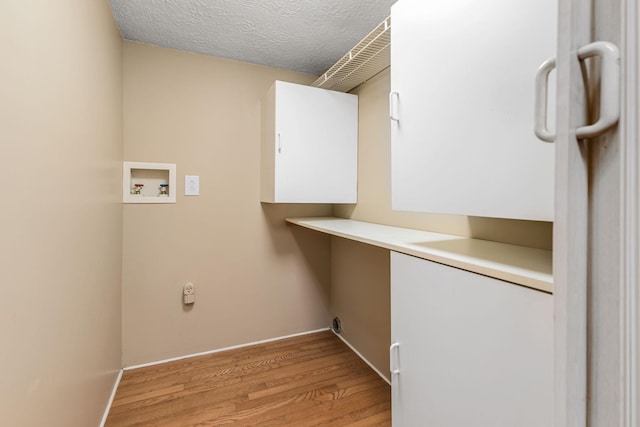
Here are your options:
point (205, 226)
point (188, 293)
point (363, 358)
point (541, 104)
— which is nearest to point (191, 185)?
point (205, 226)

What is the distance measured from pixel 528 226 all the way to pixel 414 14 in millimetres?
871

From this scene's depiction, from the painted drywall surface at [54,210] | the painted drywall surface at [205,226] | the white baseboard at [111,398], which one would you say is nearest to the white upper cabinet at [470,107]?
the painted drywall surface at [54,210]

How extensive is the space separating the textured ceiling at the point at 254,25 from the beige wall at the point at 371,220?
37cm

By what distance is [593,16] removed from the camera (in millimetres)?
389

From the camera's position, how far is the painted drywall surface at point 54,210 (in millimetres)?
690

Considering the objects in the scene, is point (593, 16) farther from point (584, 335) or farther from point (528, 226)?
point (528, 226)

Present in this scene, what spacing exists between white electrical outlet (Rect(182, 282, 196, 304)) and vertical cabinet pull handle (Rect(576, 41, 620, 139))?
2212mm

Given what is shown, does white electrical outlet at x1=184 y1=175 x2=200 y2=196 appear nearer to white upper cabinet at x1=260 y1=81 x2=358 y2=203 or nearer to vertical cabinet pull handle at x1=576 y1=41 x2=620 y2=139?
white upper cabinet at x1=260 y1=81 x2=358 y2=203

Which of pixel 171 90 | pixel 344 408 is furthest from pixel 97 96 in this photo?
pixel 344 408

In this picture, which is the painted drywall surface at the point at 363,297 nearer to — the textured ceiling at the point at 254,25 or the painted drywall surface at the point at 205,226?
the painted drywall surface at the point at 205,226

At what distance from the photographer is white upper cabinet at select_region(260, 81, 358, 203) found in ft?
6.24

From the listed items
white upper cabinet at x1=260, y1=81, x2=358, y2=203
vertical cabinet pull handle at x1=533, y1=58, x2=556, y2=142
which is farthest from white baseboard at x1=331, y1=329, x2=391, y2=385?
vertical cabinet pull handle at x1=533, y1=58, x2=556, y2=142

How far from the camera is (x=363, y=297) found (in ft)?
6.80

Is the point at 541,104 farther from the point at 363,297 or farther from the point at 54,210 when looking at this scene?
the point at 363,297
